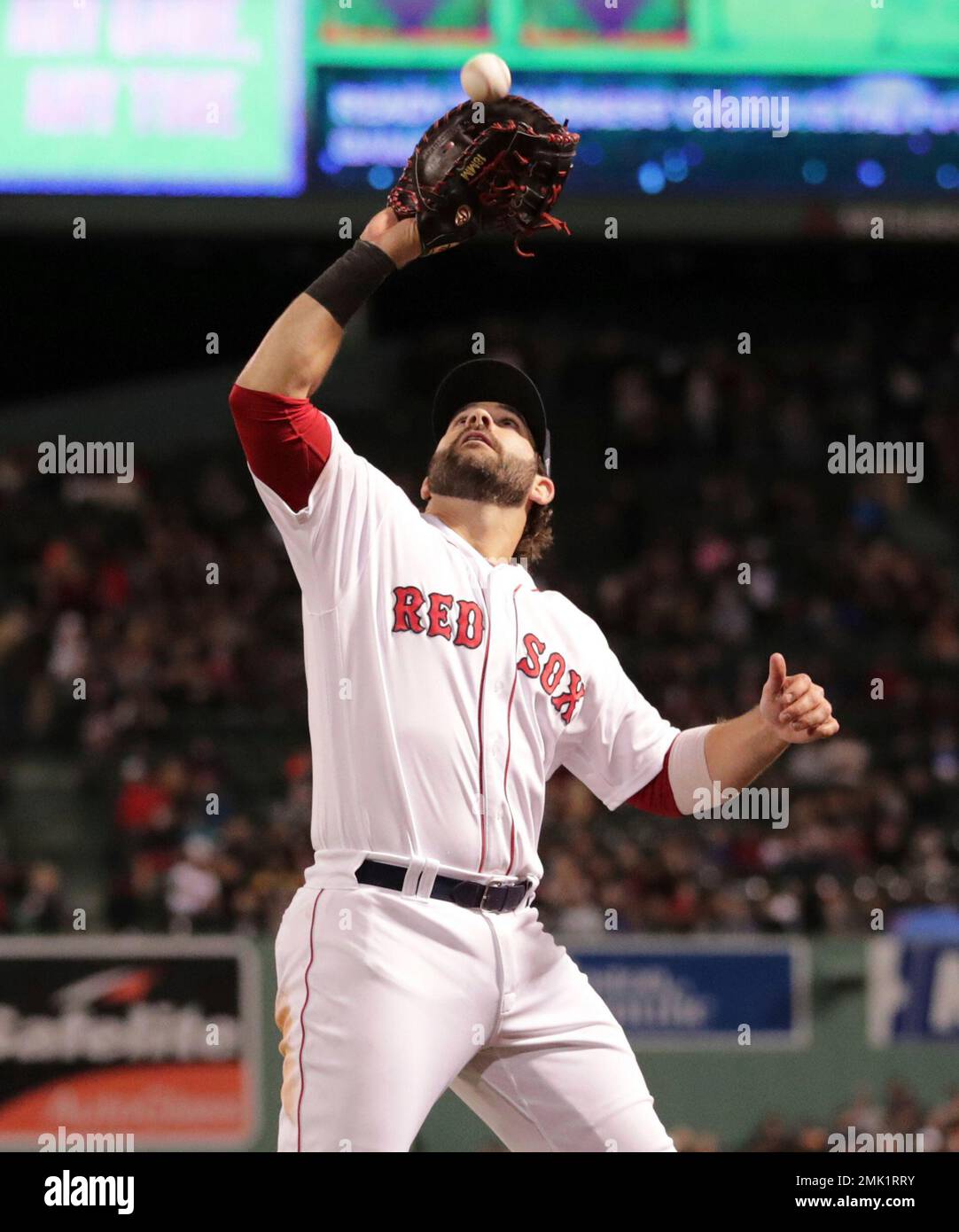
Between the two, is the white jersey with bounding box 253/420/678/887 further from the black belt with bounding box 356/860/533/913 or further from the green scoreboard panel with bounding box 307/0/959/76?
the green scoreboard panel with bounding box 307/0/959/76

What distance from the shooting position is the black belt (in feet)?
11.1

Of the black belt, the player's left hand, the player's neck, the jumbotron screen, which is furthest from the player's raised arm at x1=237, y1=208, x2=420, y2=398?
the jumbotron screen

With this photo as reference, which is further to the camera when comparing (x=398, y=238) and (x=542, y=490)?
(x=542, y=490)

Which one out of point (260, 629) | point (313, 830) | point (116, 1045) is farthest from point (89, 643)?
point (313, 830)

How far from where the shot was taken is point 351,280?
133 inches

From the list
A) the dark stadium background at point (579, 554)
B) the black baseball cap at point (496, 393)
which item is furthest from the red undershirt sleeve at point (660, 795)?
the dark stadium background at point (579, 554)

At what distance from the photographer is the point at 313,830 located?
352 cm

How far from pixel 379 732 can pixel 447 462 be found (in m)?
0.69

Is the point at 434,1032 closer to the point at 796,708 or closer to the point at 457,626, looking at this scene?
the point at 457,626

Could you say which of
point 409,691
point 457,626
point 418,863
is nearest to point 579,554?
point 457,626

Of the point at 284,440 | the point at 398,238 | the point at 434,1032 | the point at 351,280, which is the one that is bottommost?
the point at 434,1032

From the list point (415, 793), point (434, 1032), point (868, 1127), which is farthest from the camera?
point (868, 1127)

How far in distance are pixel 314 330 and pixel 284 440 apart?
0.72ft

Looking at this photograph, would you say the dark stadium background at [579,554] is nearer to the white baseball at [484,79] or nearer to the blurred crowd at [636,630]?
the blurred crowd at [636,630]
